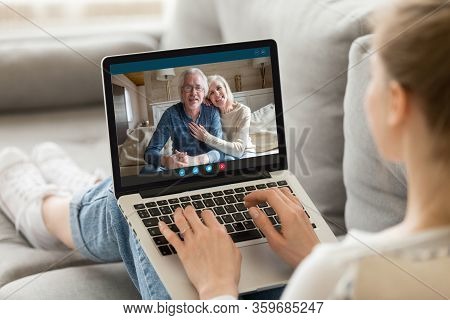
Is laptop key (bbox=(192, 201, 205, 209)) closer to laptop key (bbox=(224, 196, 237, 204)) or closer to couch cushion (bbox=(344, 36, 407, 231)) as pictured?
laptop key (bbox=(224, 196, 237, 204))

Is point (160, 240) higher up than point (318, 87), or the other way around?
point (318, 87)

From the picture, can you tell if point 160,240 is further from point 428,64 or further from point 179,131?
point 428,64

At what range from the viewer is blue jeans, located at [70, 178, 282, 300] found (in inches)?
→ 29.2

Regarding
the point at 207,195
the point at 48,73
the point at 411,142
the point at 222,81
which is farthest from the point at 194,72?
the point at 48,73

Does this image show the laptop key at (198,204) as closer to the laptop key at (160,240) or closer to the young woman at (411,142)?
the laptop key at (160,240)

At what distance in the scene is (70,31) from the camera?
1.12 meters

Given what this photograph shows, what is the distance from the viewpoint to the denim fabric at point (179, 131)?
76 centimetres

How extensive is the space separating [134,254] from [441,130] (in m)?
0.36

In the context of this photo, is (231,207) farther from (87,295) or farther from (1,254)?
(1,254)

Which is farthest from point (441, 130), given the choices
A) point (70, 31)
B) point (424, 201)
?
point (70, 31)

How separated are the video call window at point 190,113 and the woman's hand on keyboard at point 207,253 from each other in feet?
0.22

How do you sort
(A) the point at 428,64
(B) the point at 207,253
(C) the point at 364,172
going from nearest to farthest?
(A) the point at 428,64 < (B) the point at 207,253 < (C) the point at 364,172

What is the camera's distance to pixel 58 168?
1.10 m

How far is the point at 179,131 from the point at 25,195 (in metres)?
0.37
